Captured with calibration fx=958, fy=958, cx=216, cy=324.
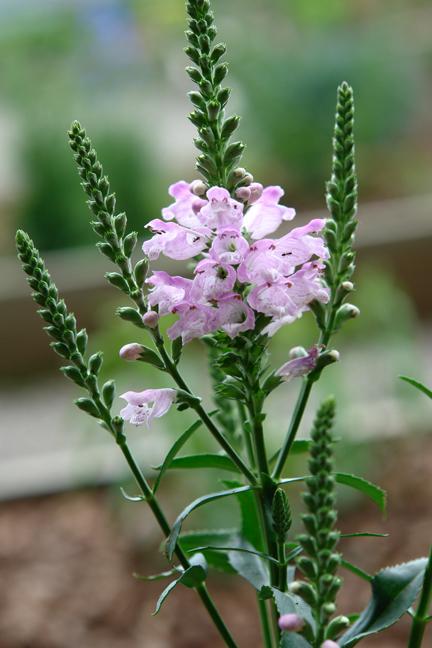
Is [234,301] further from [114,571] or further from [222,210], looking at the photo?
[114,571]

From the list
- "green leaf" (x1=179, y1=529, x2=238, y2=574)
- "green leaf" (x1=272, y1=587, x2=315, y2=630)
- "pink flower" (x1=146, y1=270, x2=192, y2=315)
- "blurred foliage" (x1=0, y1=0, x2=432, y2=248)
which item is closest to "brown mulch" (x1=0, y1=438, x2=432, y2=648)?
"green leaf" (x1=179, y1=529, x2=238, y2=574)

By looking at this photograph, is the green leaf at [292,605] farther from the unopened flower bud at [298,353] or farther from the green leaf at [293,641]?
the unopened flower bud at [298,353]

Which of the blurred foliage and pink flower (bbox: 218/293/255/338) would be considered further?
the blurred foliage

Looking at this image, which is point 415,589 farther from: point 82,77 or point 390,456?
point 82,77

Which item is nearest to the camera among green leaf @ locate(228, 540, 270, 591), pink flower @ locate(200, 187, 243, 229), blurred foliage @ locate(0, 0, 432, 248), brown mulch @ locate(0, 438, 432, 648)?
pink flower @ locate(200, 187, 243, 229)

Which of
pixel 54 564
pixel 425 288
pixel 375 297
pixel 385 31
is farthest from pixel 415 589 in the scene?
pixel 385 31

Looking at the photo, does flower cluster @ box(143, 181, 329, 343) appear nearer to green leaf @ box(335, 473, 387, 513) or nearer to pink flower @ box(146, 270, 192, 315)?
pink flower @ box(146, 270, 192, 315)

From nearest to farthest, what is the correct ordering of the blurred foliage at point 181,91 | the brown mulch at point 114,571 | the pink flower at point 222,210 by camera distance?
1. the pink flower at point 222,210
2. the brown mulch at point 114,571
3. the blurred foliage at point 181,91

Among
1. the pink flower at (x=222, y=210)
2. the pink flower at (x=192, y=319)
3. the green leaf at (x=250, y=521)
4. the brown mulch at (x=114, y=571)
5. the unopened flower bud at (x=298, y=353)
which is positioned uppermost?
the pink flower at (x=222, y=210)

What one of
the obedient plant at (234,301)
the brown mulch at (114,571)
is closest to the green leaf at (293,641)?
the obedient plant at (234,301)
